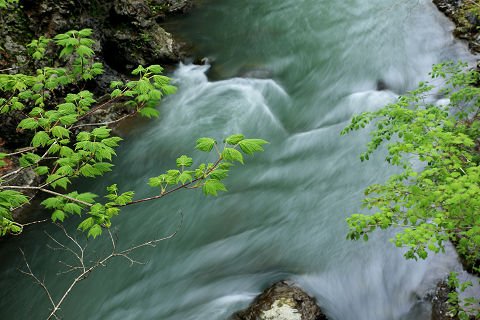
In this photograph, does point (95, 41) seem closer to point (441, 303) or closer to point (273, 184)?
point (273, 184)

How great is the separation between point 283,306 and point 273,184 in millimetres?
2776

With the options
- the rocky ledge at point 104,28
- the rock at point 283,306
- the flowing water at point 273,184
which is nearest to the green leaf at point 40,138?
the rock at point 283,306

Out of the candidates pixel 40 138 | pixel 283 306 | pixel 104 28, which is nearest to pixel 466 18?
pixel 283 306

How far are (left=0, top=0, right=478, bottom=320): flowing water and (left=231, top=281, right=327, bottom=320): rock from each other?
0.22 metres

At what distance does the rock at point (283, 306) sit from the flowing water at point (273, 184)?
0.73 feet

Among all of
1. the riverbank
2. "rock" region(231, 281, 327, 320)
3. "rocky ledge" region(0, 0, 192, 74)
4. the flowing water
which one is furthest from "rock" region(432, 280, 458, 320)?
"rocky ledge" region(0, 0, 192, 74)

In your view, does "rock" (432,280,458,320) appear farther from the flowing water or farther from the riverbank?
the riverbank

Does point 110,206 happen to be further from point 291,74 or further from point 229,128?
point 291,74

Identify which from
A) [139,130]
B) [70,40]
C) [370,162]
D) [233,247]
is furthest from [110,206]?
[139,130]

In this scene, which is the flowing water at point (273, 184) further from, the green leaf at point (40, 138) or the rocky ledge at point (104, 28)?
the green leaf at point (40, 138)

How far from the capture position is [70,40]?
13.2 feet

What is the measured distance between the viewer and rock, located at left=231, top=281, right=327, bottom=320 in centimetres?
513

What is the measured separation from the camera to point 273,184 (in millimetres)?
7637

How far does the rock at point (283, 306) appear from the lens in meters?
5.13
